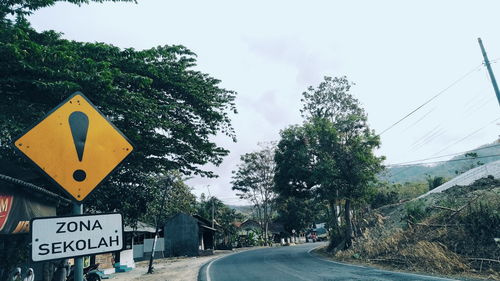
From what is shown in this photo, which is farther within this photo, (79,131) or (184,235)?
(184,235)

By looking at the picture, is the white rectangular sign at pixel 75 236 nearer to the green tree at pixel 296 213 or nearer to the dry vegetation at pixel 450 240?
the dry vegetation at pixel 450 240

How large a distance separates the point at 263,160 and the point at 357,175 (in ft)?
93.9

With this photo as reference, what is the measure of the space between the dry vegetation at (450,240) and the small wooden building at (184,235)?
26.3 meters

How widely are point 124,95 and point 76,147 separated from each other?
6011 mm

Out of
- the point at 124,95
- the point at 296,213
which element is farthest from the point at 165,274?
the point at 296,213

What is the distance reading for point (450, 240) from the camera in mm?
14016

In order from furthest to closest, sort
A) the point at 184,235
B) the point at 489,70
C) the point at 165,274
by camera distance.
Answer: the point at 184,235 → the point at 165,274 → the point at 489,70

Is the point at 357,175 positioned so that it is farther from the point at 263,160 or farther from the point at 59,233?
the point at 263,160

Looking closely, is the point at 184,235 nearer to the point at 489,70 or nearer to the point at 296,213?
the point at 296,213

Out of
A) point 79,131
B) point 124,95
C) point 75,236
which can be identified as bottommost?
point 75,236

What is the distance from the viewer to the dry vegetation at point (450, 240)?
11984 millimetres

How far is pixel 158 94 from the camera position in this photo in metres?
9.16

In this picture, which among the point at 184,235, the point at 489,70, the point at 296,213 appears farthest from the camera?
the point at 296,213

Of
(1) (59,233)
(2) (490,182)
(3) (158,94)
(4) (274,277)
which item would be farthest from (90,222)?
(2) (490,182)
